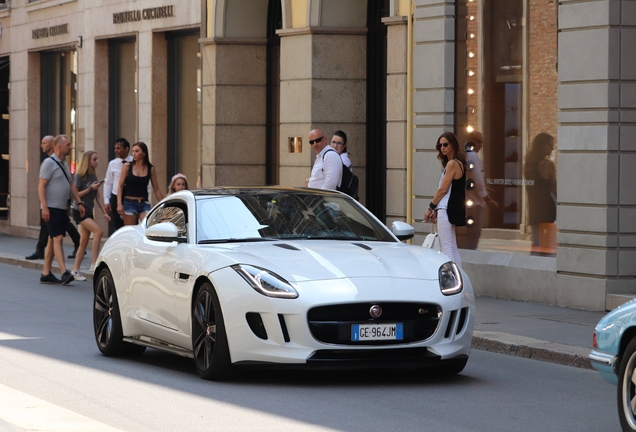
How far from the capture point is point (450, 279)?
9.01 metres

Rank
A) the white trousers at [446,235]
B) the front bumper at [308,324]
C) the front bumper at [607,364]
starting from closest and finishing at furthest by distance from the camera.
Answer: the front bumper at [607,364] → the front bumper at [308,324] → the white trousers at [446,235]

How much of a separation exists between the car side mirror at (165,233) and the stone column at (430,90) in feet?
24.5

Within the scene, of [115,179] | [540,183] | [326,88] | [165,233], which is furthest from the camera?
[115,179]

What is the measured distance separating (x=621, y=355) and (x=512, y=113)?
889 centimetres

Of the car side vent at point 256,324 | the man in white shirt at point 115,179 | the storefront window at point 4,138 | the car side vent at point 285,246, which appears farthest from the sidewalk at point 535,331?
the storefront window at point 4,138

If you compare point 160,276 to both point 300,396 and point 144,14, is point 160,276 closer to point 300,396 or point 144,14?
point 300,396

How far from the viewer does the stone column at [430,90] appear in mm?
16516

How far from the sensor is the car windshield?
9.56 metres

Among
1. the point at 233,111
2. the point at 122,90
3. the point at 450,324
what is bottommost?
the point at 450,324

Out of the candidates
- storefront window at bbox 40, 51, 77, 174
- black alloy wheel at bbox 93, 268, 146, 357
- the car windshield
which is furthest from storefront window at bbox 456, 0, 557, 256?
storefront window at bbox 40, 51, 77, 174

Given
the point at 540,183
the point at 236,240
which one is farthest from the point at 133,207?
the point at 236,240

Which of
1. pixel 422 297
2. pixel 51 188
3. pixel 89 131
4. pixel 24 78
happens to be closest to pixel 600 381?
pixel 422 297

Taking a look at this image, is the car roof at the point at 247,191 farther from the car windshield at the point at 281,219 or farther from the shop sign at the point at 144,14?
the shop sign at the point at 144,14

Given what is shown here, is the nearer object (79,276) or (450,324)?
(450,324)
